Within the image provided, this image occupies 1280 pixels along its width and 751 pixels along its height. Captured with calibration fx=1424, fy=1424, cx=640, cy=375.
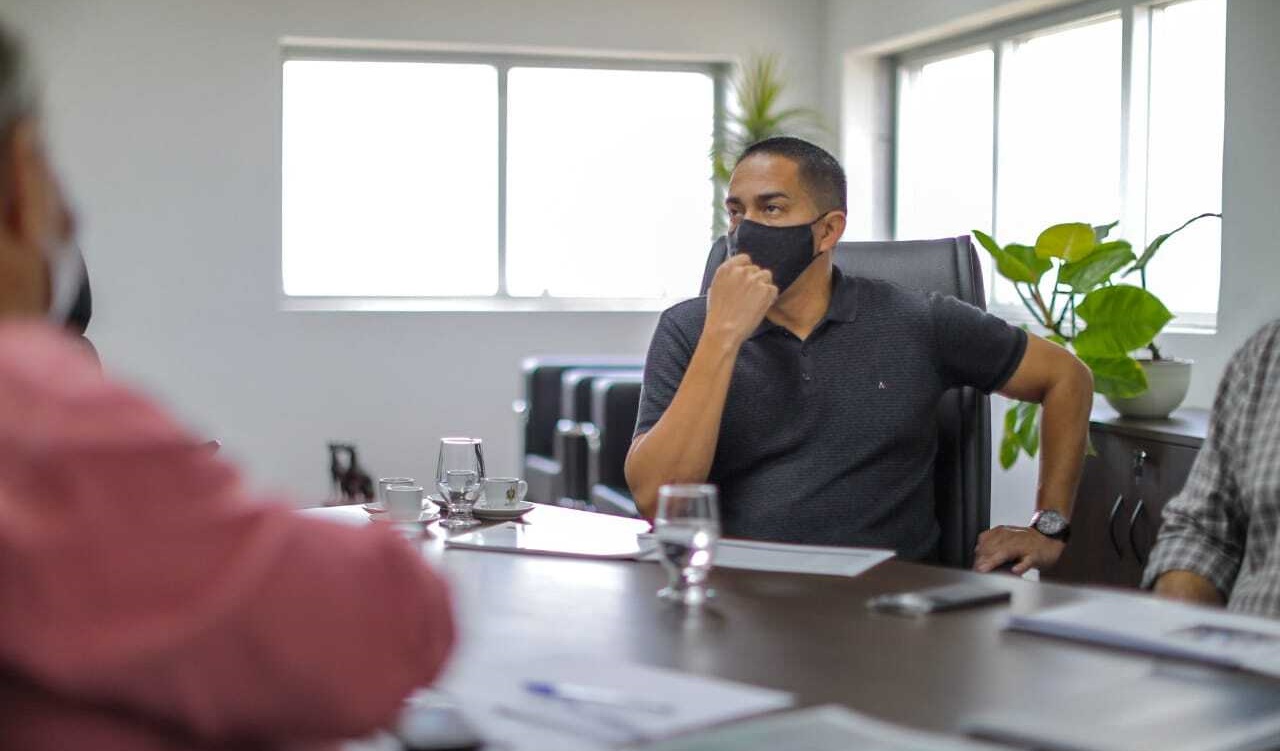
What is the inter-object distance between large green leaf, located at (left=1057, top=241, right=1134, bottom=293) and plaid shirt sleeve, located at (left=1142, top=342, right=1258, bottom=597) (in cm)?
164

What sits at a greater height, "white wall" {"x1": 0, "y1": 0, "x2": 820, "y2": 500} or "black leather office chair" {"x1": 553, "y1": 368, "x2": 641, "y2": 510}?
"white wall" {"x1": 0, "y1": 0, "x2": 820, "y2": 500}

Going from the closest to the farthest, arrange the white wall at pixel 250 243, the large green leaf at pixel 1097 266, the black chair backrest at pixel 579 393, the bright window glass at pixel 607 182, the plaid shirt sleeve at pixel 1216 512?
the plaid shirt sleeve at pixel 1216 512 < the large green leaf at pixel 1097 266 < the black chair backrest at pixel 579 393 < the white wall at pixel 250 243 < the bright window glass at pixel 607 182

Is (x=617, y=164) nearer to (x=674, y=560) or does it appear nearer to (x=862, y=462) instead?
(x=862, y=462)

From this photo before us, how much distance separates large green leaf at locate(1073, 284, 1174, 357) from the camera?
3385mm

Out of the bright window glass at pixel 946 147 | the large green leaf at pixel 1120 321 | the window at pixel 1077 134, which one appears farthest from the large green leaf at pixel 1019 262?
the bright window glass at pixel 946 147

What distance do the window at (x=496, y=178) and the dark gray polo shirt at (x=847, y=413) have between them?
437 cm

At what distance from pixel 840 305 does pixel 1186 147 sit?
104 inches

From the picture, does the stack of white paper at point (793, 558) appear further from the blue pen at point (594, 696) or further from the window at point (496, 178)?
the window at point (496, 178)

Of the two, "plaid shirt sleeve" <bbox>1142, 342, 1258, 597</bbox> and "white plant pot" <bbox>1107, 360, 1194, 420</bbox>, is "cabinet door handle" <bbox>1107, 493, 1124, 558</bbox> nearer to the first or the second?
"white plant pot" <bbox>1107, 360, 1194, 420</bbox>

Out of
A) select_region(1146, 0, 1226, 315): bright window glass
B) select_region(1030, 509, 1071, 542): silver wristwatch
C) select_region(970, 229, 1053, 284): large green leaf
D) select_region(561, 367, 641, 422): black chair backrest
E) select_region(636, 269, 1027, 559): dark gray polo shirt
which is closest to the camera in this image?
select_region(1030, 509, 1071, 542): silver wristwatch

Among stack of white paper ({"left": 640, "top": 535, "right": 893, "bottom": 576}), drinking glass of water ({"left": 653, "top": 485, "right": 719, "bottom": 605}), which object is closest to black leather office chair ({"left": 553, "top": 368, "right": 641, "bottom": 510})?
stack of white paper ({"left": 640, "top": 535, "right": 893, "bottom": 576})

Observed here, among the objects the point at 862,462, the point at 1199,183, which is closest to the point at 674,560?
the point at 862,462

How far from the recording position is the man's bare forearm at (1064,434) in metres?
2.42

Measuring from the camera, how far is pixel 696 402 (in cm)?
231
